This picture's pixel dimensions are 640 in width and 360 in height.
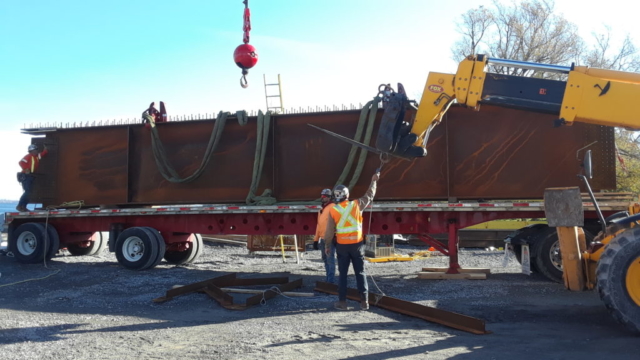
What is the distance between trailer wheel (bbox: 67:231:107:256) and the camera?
46.8 ft

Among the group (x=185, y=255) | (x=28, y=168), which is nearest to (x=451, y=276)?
(x=185, y=255)

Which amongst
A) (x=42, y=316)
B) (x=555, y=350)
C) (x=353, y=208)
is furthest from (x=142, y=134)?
(x=555, y=350)

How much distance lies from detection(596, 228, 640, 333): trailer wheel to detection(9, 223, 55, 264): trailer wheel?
11.1m

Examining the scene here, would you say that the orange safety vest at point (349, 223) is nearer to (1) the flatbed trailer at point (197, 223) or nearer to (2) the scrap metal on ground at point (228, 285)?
(2) the scrap metal on ground at point (228, 285)

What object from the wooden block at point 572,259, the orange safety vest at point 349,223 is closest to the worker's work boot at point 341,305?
the orange safety vest at point 349,223

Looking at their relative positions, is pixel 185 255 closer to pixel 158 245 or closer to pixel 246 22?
pixel 158 245

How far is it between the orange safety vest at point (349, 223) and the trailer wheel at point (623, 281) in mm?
2927

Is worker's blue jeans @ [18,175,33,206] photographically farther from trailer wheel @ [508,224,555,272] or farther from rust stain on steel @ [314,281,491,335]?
trailer wheel @ [508,224,555,272]

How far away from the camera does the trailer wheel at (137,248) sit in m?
11.7

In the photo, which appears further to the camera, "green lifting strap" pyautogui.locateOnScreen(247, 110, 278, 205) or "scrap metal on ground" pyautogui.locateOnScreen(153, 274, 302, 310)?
"green lifting strap" pyautogui.locateOnScreen(247, 110, 278, 205)

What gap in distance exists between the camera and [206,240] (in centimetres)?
1873

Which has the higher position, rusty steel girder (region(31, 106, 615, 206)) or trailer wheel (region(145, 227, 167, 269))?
rusty steel girder (region(31, 106, 615, 206))

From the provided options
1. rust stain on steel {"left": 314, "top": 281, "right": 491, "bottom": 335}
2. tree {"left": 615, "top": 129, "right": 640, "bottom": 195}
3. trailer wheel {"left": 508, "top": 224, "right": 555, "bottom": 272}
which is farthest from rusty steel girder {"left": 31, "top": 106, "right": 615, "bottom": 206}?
tree {"left": 615, "top": 129, "right": 640, "bottom": 195}

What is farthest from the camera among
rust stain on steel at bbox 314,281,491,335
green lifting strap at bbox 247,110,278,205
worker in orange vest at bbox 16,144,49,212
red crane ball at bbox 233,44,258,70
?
worker in orange vest at bbox 16,144,49,212
